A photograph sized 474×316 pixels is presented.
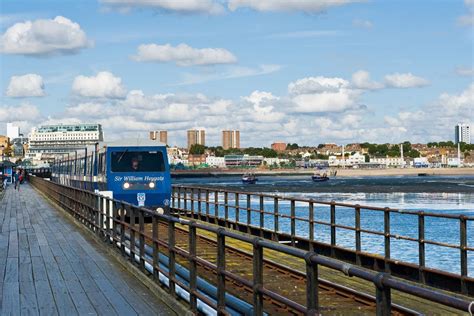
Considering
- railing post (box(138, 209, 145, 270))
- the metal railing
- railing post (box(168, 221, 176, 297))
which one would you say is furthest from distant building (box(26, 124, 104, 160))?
railing post (box(168, 221, 176, 297))

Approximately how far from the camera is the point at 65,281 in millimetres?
11867

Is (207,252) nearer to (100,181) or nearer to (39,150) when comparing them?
(100,181)

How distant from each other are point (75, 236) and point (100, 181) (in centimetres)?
902

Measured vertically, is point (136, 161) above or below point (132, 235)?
above

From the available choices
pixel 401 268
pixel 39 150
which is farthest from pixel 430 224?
pixel 39 150

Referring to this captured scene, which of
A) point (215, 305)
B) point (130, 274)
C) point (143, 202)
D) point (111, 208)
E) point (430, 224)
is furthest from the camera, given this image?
point (430, 224)

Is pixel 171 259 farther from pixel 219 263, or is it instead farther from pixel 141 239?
pixel 141 239

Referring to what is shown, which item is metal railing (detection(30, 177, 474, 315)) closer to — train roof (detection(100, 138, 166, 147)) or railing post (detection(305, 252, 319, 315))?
railing post (detection(305, 252, 319, 315))

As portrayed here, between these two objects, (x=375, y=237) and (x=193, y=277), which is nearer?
(x=193, y=277)

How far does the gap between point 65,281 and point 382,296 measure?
8.06 metres

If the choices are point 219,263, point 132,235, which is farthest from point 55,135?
point 219,263

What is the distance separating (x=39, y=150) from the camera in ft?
568

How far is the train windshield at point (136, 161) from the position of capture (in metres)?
27.6

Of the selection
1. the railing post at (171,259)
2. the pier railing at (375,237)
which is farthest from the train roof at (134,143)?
the railing post at (171,259)
